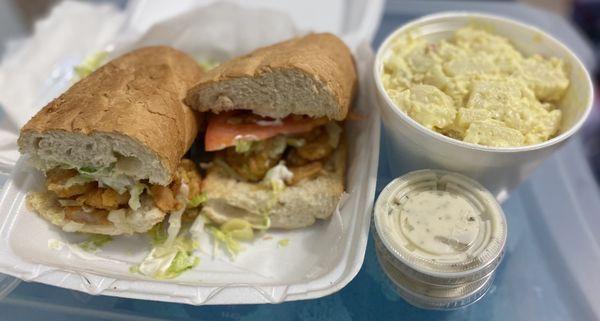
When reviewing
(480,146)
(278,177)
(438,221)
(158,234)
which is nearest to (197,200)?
(158,234)

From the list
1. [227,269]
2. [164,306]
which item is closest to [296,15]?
[227,269]

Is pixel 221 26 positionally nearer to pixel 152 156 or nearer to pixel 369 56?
pixel 369 56

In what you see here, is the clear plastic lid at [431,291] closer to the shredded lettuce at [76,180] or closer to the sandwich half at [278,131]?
the sandwich half at [278,131]

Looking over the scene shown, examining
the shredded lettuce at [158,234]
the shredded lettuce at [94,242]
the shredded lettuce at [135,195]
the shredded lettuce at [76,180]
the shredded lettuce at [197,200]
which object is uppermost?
the shredded lettuce at [76,180]

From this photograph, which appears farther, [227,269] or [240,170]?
[240,170]

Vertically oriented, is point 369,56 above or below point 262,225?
above

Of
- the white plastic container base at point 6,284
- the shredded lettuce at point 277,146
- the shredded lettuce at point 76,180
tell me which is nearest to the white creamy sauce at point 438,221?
the shredded lettuce at point 277,146
